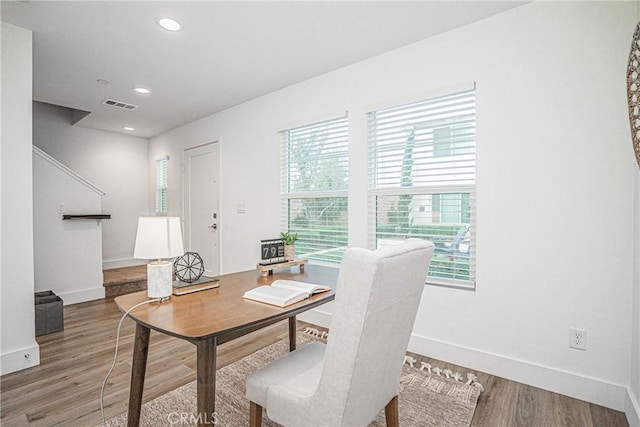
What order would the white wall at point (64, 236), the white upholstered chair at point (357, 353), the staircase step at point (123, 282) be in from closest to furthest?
the white upholstered chair at point (357, 353), the white wall at point (64, 236), the staircase step at point (123, 282)

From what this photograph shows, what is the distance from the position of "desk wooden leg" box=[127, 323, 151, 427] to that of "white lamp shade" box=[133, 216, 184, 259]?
33cm

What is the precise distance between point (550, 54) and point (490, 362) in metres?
2.05

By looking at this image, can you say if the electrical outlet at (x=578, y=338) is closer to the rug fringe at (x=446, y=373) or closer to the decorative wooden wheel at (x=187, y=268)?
the rug fringe at (x=446, y=373)

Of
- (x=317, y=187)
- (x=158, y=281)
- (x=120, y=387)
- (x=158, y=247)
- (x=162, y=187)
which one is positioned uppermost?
(x=162, y=187)

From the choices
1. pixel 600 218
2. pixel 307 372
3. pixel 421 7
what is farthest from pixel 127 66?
pixel 600 218

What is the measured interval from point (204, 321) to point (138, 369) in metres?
0.51

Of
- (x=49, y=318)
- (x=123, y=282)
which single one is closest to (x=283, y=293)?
(x=49, y=318)

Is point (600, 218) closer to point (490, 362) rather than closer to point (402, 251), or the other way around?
point (490, 362)

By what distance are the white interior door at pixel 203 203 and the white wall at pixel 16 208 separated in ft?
7.26

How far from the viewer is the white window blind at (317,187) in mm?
3143

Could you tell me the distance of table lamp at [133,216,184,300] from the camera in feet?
4.76

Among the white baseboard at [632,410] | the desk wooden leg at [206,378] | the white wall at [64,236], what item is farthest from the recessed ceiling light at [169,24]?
the white baseboard at [632,410]

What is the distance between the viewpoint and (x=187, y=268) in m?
1.74

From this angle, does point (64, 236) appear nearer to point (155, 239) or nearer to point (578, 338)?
point (155, 239)
